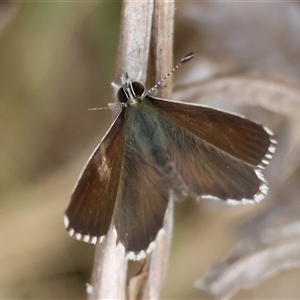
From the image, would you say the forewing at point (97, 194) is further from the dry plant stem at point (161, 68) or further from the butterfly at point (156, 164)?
the dry plant stem at point (161, 68)

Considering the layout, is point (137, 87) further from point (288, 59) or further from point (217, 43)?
point (288, 59)

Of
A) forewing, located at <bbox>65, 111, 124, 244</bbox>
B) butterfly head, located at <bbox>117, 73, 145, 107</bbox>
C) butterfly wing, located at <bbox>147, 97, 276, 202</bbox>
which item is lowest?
forewing, located at <bbox>65, 111, 124, 244</bbox>

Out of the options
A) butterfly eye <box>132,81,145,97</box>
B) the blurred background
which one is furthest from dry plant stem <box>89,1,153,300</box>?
the blurred background

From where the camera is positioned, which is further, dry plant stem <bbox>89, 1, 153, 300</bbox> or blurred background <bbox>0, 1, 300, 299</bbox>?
blurred background <bbox>0, 1, 300, 299</bbox>

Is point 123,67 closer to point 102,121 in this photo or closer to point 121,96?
point 121,96

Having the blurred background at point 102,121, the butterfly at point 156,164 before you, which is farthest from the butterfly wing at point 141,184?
the blurred background at point 102,121

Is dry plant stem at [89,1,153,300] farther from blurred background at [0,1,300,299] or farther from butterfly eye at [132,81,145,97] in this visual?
blurred background at [0,1,300,299]
